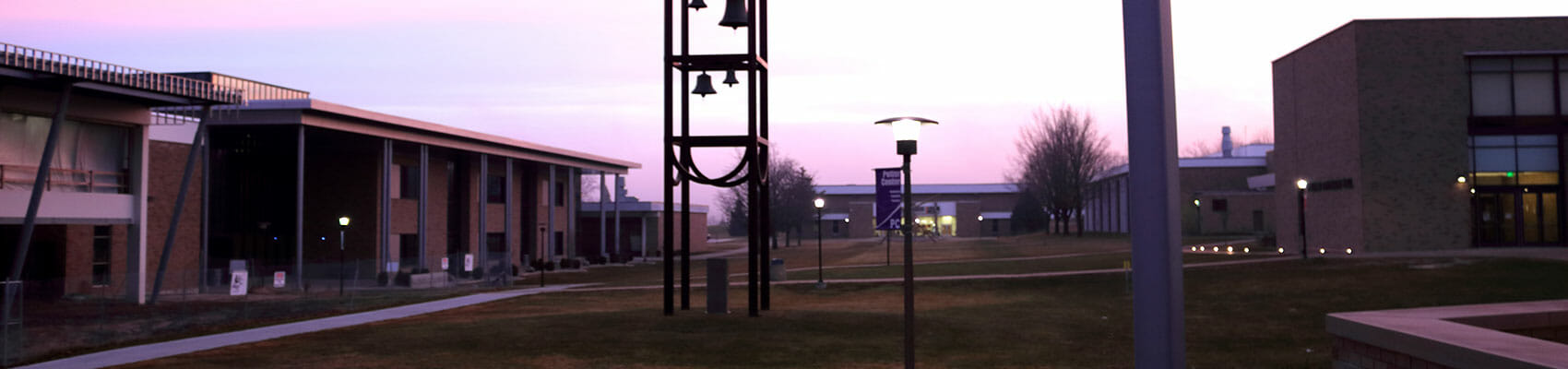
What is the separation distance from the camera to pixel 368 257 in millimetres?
46719

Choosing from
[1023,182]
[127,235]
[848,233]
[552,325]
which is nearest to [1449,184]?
[552,325]

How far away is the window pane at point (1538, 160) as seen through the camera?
4097 cm

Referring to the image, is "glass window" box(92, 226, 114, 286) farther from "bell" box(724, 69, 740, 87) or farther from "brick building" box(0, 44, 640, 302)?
"bell" box(724, 69, 740, 87)

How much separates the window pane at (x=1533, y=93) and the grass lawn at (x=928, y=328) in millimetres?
12774

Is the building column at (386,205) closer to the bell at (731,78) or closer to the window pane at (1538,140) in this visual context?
the bell at (731,78)

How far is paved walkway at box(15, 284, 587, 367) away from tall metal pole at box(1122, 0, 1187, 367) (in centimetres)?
1516

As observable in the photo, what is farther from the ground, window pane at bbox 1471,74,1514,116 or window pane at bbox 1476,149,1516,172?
window pane at bbox 1471,74,1514,116

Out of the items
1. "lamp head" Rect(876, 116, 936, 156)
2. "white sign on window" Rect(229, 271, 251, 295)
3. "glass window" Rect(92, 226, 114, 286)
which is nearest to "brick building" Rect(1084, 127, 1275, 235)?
"white sign on window" Rect(229, 271, 251, 295)

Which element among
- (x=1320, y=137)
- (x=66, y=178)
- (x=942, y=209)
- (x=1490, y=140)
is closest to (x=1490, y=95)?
(x=1490, y=140)

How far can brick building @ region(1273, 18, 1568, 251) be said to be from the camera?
39.9m

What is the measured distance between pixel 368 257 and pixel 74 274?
13.8 m

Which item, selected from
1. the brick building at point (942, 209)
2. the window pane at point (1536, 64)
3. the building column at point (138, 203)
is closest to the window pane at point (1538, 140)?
the window pane at point (1536, 64)

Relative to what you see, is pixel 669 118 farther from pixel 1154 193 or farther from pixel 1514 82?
pixel 1514 82

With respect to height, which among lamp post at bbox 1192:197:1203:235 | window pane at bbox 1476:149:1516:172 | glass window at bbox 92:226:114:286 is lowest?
glass window at bbox 92:226:114:286
